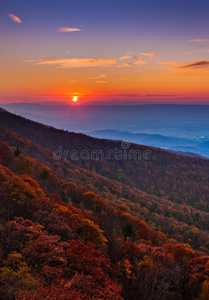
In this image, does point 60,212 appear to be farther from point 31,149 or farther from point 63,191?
point 31,149

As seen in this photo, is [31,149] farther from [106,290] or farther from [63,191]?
[106,290]

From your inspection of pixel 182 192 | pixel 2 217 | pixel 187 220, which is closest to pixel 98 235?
pixel 2 217

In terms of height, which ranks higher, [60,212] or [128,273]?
[60,212]

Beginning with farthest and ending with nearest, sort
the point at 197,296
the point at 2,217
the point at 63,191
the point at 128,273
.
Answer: the point at 63,191
the point at 2,217
the point at 128,273
the point at 197,296

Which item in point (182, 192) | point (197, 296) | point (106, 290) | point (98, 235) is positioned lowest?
point (182, 192)

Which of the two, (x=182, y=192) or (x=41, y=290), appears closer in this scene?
(x=41, y=290)

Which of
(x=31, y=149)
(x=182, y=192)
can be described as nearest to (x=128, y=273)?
(x=31, y=149)


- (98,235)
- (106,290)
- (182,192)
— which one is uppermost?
(106,290)

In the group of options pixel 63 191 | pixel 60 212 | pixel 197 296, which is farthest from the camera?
pixel 63 191

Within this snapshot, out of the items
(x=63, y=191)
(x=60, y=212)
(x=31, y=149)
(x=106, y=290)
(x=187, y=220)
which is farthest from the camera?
(x=31, y=149)
